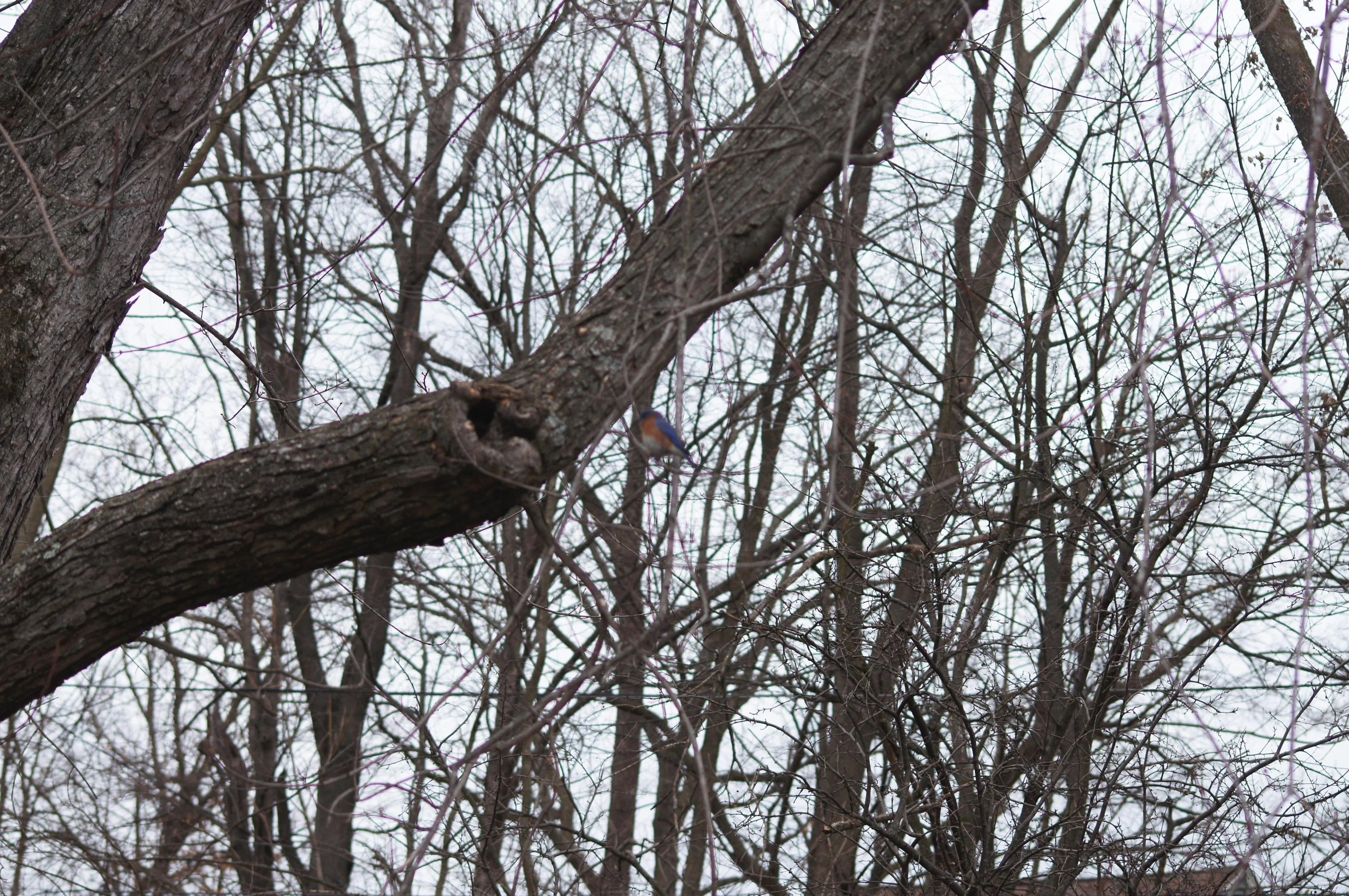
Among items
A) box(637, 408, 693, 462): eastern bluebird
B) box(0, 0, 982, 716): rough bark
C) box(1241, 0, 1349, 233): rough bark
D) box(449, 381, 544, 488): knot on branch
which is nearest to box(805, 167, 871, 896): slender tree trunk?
box(637, 408, 693, 462): eastern bluebird

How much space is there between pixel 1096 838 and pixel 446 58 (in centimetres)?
300

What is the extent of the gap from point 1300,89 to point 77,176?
13.3ft

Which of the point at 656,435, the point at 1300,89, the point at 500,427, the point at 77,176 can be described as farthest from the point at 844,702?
the point at 1300,89

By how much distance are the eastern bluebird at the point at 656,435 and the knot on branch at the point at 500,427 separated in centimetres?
72

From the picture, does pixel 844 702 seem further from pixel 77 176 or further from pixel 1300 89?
pixel 1300 89

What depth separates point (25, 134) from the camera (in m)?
2.81

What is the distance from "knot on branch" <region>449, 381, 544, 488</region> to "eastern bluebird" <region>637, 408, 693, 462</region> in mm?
721

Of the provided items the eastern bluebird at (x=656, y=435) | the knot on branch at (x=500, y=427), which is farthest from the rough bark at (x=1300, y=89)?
the knot on branch at (x=500, y=427)

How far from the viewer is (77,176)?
2.85 meters

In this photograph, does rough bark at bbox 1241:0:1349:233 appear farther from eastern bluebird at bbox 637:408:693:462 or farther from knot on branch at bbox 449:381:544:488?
knot on branch at bbox 449:381:544:488

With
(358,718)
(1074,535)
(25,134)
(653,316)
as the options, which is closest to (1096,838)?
(1074,535)

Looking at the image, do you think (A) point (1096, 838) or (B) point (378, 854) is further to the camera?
(B) point (378, 854)

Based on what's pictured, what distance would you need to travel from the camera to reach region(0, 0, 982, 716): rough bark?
2092mm

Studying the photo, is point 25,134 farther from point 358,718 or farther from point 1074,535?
point 358,718
